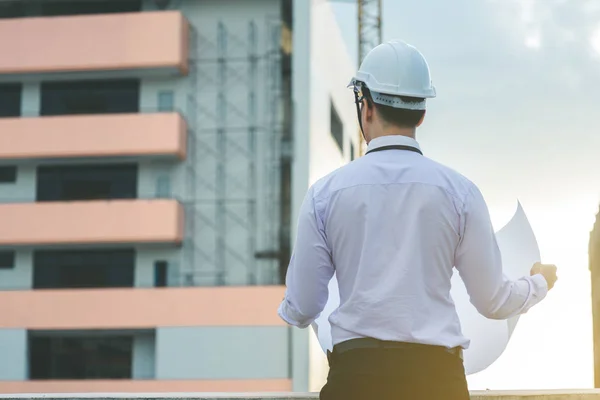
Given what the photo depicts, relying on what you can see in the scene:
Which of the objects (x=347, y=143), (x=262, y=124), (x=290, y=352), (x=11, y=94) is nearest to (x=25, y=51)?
(x=11, y=94)

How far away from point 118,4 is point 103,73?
7.58 feet

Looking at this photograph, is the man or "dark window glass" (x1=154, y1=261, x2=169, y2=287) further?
"dark window glass" (x1=154, y1=261, x2=169, y2=287)

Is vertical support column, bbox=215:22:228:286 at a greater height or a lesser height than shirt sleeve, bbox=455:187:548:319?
greater

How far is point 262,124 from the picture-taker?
23.9 metres

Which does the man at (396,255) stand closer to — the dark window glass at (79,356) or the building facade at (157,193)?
the building facade at (157,193)

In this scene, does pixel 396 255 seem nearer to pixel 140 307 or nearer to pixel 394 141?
pixel 394 141

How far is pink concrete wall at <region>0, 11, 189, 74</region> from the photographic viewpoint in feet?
76.9

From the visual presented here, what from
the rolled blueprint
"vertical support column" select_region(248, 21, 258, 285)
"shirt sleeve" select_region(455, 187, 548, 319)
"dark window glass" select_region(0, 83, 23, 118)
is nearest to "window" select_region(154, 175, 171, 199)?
"vertical support column" select_region(248, 21, 258, 285)

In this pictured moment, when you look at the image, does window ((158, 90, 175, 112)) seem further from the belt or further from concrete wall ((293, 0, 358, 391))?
the belt

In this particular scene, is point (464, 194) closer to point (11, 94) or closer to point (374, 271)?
point (374, 271)

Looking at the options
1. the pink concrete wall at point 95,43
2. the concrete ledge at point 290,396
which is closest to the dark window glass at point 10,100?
the pink concrete wall at point 95,43

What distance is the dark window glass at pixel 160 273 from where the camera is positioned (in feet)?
77.9

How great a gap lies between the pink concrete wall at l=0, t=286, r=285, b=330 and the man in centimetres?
2044

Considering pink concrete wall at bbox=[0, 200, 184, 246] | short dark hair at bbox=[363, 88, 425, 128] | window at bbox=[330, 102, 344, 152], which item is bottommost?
short dark hair at bbox=[363, 88, 425, 128]
